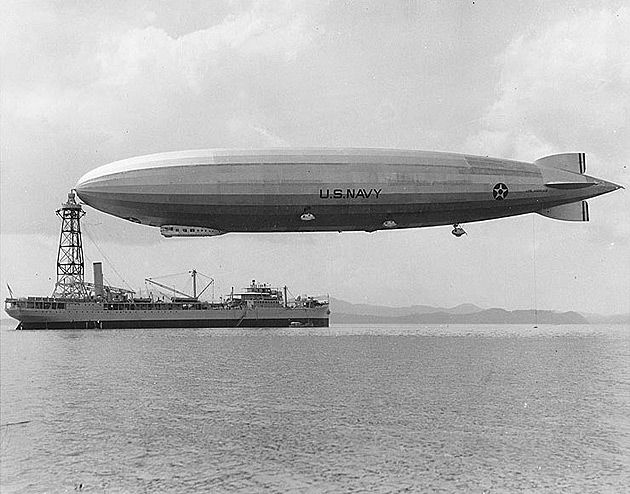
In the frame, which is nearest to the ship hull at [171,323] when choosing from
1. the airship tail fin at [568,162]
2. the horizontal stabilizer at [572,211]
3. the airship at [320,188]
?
the airship at [320,188]

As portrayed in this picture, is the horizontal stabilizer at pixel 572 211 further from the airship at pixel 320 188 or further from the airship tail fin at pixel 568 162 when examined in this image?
the airship tail fin at pixel 568 162

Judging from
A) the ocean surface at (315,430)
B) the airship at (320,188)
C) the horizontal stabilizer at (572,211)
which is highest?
the airship at (320,188)

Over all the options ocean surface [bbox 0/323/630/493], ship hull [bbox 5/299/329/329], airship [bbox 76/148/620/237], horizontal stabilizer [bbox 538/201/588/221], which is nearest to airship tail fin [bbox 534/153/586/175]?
airship [bbox 76/148/620/237]

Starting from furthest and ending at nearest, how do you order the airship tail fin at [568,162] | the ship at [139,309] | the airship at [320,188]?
1. the ship at [139,309]
2. the airship tail fin at [568,162]
3. the airship at [320,188]

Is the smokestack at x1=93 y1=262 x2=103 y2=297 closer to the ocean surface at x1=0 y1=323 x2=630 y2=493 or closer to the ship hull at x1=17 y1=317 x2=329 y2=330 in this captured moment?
the ship hull at x1=17 y1=317 x2=329 y2=330

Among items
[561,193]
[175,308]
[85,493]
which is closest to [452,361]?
[561,193]
